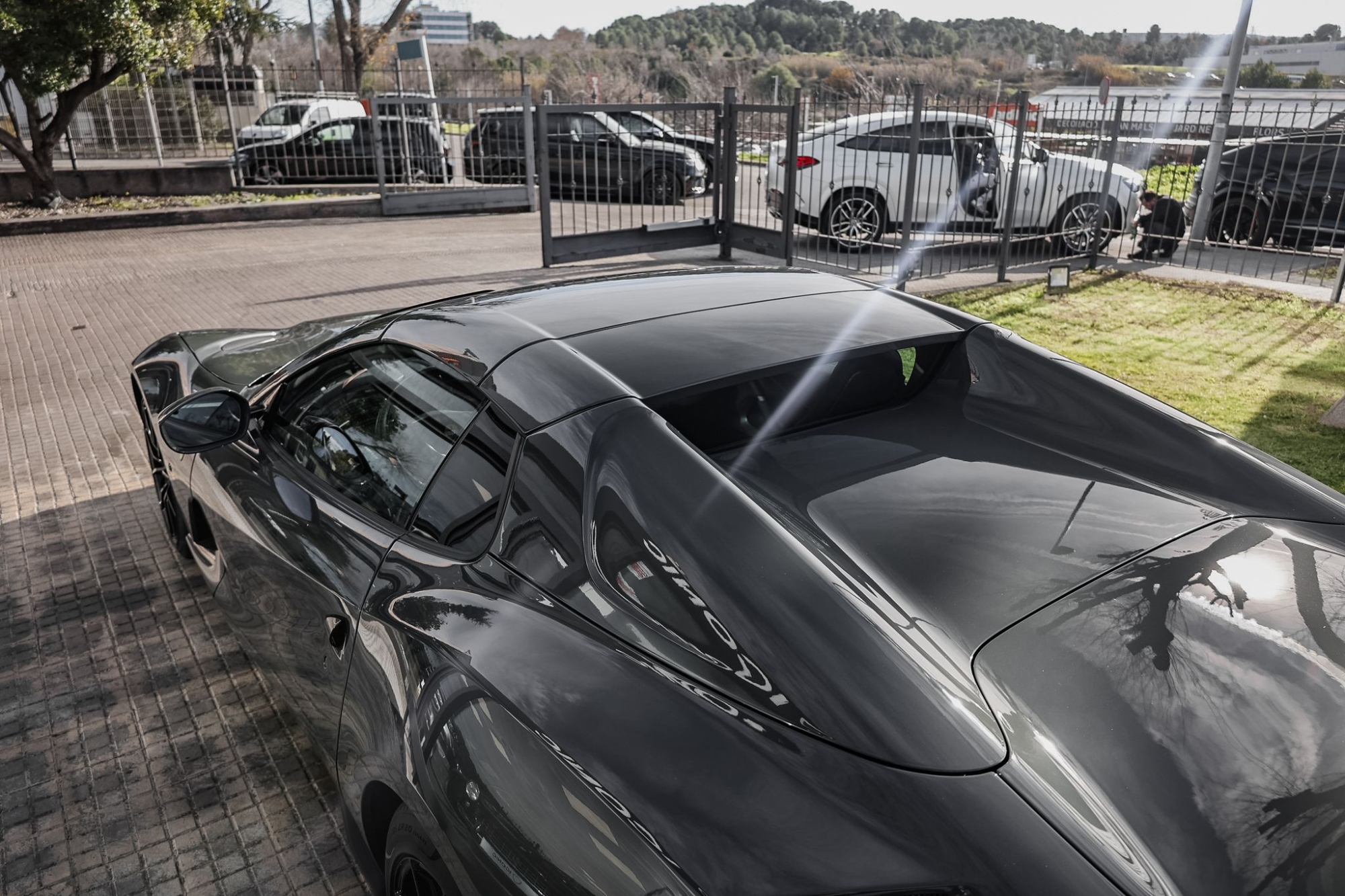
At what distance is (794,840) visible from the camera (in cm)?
137

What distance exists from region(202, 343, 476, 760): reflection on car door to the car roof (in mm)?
148

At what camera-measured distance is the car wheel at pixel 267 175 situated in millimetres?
18656

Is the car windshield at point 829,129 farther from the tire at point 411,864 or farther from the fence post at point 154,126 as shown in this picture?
the fence post at point 154,126

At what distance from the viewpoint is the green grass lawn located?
6086mm

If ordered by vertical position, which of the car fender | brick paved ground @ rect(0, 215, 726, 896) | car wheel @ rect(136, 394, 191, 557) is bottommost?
brick paved ground @ rect(0, 215, 726, 896)

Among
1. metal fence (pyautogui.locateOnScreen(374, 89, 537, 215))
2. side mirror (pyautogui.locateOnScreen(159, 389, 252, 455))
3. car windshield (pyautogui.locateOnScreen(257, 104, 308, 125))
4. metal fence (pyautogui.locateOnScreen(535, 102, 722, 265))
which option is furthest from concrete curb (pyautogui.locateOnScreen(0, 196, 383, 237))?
side mirror (pyautogui.locateOnScreen(159, 389, 252, 455))

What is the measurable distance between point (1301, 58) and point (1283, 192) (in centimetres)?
10452

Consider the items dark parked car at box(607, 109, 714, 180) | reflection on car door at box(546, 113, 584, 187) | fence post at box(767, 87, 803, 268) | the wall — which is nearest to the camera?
fence post at box(767, 87, 803, 268)

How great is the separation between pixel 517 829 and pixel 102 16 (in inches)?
659

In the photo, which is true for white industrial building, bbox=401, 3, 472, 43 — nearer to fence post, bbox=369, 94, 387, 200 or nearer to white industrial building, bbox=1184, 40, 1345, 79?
fence post, bbox=369, 94, 387, 200

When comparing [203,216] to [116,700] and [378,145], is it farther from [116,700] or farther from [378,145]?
[116,700]

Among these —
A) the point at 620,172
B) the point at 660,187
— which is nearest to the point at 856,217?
the point at 620,172

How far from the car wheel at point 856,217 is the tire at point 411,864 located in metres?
10.5

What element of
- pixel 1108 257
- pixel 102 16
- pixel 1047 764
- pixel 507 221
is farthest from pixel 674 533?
pixel 102 16
